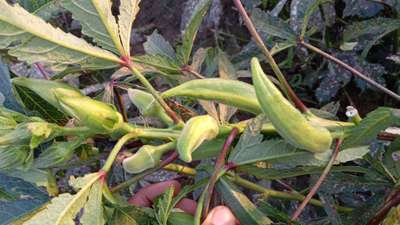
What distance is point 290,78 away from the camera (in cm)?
161

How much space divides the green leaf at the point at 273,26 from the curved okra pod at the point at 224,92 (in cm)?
25

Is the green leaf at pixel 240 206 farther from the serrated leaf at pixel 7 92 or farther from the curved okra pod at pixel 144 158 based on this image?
the serrated leaf at pixel 7 92

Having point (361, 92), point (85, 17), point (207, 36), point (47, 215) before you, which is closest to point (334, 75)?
point (361, 92)

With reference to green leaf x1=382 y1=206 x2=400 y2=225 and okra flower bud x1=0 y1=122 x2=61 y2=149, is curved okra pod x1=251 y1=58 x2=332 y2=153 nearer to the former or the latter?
green leaf x1=382 y1=206 x2=400 y2=225

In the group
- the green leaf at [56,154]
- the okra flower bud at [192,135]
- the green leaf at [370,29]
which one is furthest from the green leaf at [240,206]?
the green leaf at [370,29]

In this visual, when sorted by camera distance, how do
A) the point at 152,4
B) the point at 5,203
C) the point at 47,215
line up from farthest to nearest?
the point at 152,4
the point at 5,203
the point at 47,215

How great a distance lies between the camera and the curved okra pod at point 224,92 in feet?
2.54

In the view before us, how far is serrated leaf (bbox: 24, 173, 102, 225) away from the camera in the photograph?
720 mm

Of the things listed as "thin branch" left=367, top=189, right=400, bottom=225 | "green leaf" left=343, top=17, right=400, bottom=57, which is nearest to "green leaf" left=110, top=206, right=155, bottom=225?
"thin branch" left=367, top=189, right=400, bottom=225

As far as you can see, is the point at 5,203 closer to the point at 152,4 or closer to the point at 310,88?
the point at 310,88

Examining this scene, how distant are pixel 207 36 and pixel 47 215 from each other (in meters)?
1.19

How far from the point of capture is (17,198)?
90 cm

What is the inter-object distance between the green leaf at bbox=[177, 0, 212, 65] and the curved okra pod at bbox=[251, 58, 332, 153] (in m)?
0.24

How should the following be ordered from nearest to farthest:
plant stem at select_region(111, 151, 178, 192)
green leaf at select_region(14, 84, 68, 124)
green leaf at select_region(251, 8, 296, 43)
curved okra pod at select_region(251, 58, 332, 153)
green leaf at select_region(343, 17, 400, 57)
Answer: curved okra pod at select_region(251, 58, 332, 153) → plant stem at select_region(111, 151, 178, 192) → green leaf at select_region(14, 84, 68, 124) → green leaf at select_region(251, 8, 296, 43) → green leaf at select_region(343, 17, 400, 57)
